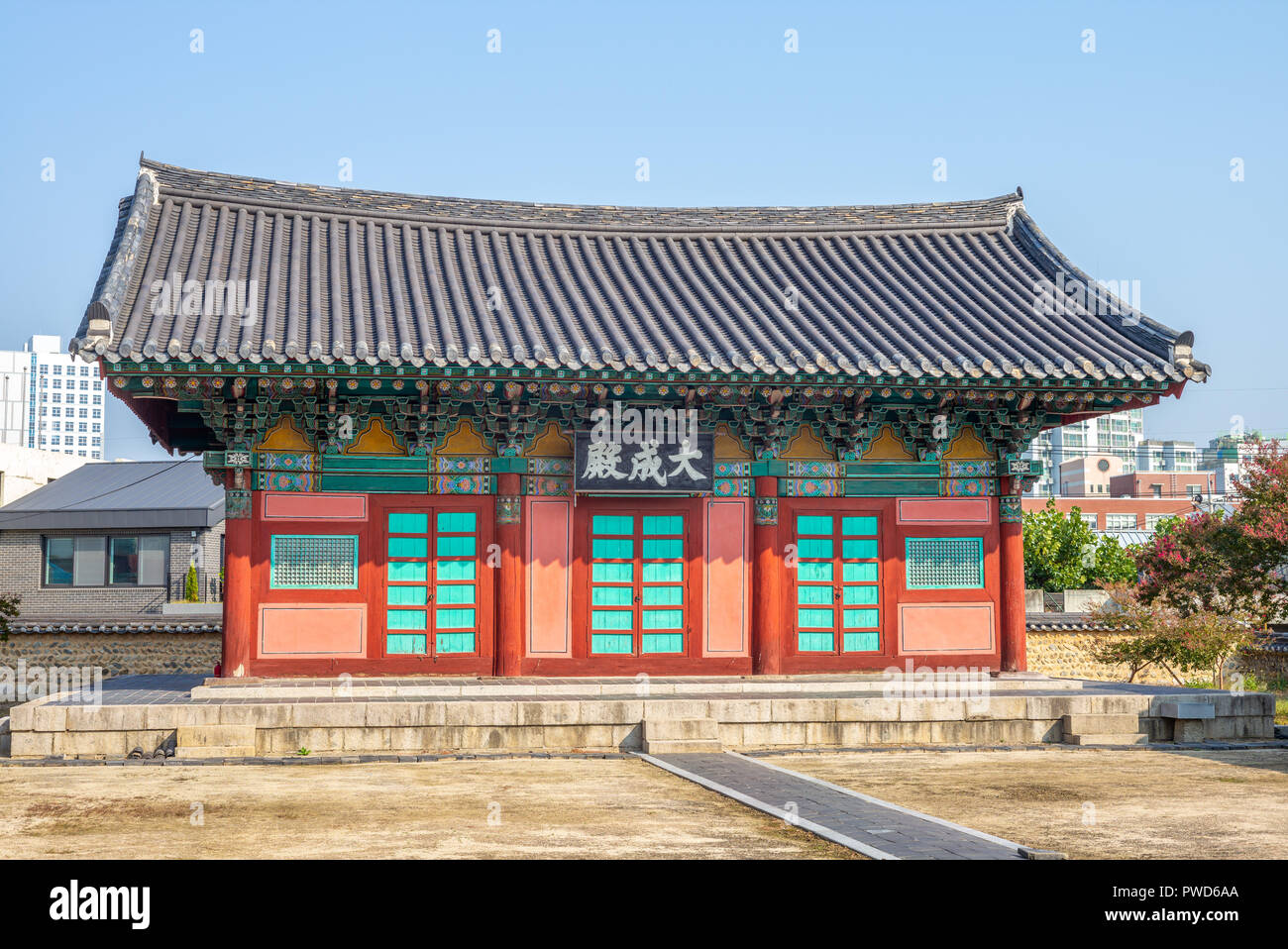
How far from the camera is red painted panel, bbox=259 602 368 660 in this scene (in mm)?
16656

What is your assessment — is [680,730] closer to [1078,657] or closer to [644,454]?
[644,454]

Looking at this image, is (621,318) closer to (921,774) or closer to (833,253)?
(833,253)

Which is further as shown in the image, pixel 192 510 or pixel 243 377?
pixel 192 510

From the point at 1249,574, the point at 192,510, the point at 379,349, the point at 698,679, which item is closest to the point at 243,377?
the point at 379,349

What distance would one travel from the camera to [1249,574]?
74.5ft

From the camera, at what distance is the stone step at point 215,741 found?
14125mm

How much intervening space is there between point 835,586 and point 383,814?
9.33 m

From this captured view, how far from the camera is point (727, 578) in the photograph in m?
17.9

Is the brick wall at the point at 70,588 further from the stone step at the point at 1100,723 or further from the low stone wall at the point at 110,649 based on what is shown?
the stone step at the point at 1100,723

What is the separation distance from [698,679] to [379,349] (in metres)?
6.24

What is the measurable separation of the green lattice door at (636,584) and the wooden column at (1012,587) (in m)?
4.74

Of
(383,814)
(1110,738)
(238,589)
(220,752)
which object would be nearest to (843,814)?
(383,814)

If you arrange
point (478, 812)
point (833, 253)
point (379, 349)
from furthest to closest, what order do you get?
point (833, 253) < point (379, 349) < point (478, 812)

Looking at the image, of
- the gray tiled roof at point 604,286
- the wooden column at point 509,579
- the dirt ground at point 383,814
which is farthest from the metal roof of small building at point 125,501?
the dirt ground at point 383,814
